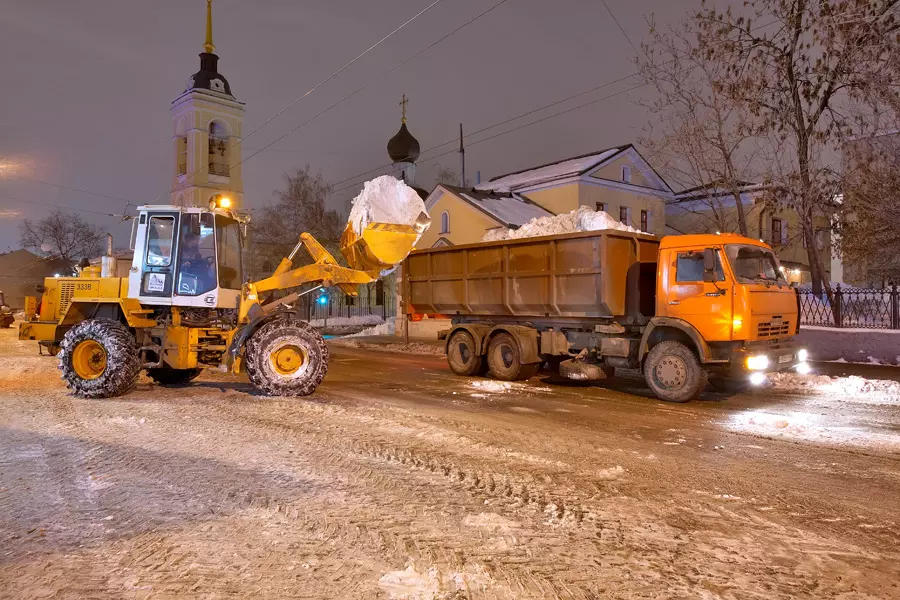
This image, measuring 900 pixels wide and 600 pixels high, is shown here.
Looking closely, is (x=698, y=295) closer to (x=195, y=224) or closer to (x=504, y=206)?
(x=195, y=224)

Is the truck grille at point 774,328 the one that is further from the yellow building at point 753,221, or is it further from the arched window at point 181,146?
the arched window at point 181,146

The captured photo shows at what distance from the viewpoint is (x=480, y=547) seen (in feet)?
13.1

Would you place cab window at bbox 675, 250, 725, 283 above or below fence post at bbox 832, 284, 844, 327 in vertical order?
above

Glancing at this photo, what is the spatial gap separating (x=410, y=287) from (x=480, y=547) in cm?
1100

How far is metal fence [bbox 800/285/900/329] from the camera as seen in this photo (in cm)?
1445

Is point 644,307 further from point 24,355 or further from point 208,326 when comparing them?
point 24,355

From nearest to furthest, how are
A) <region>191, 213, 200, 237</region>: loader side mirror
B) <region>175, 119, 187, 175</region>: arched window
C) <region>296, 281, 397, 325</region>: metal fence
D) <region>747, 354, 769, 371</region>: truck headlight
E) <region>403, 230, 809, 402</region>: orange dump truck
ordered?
<region>747, 354, 769, 371</region>: truck headlight < <region>403, 230, 809, 402</region>: orange dump truck < <region>191, 213, 200, 237</region>: loader side mirror < <region>175, 119, 187, 175</region>: arched window < <region>296, 281, 397, 325</region>: metal fence

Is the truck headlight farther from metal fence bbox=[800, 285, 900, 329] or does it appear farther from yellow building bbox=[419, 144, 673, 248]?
yellow building bbox=[419, 144, 673, 248]

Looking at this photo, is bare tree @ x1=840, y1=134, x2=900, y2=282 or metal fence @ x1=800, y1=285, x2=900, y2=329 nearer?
metal fence @ x1=800, y1=285, x2=900, y2=329

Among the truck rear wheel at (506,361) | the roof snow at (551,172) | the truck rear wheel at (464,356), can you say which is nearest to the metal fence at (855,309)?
the truck rear wheel at (506,361)

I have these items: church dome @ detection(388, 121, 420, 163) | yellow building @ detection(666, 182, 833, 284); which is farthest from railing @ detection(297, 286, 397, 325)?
yellow building @ detection(666, 182, 833, 284)

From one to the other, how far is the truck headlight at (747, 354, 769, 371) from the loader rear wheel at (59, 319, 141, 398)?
9840mm

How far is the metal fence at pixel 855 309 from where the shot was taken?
14.4 meters

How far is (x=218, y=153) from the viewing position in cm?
3447
